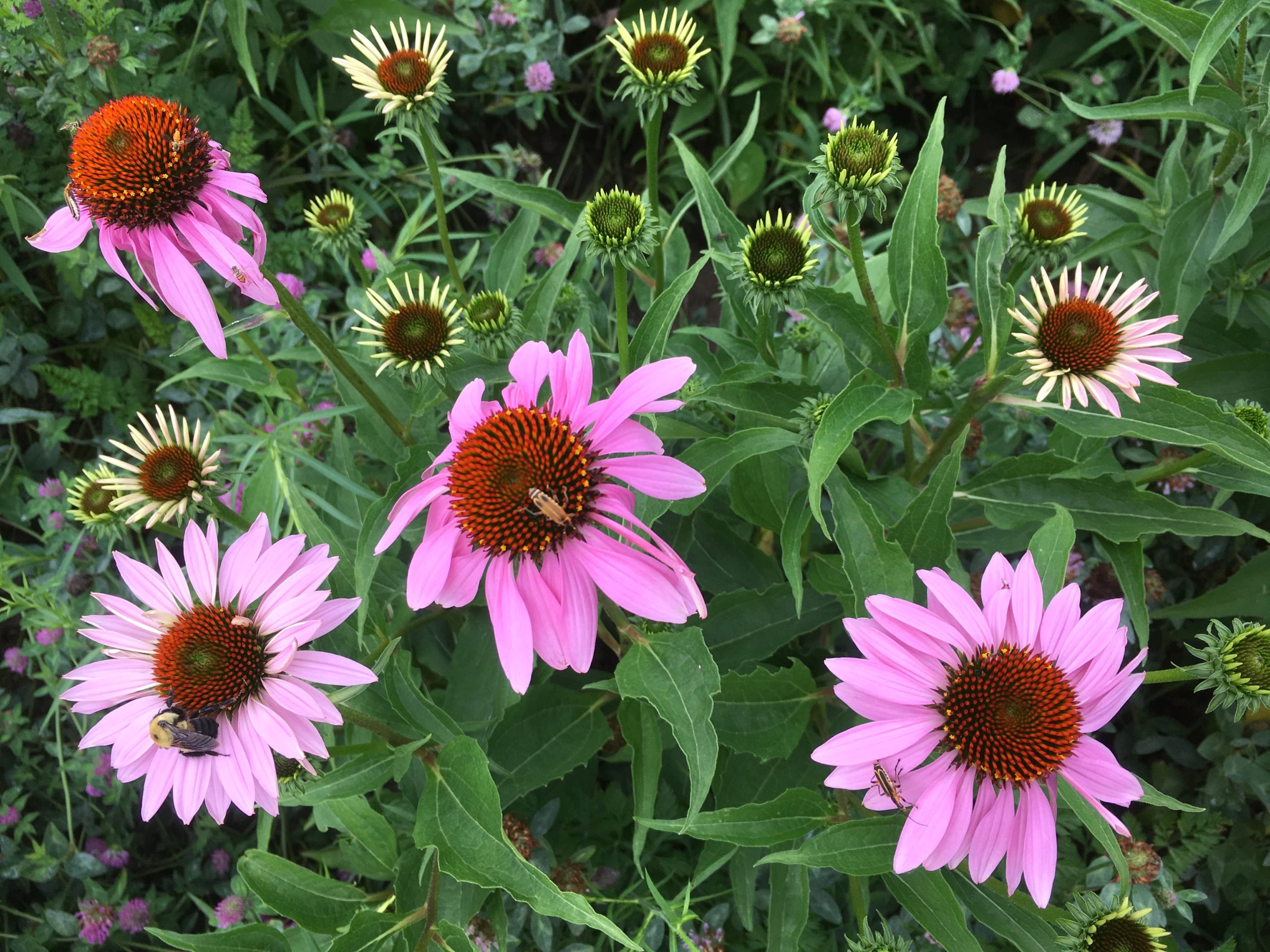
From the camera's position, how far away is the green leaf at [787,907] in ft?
4.33

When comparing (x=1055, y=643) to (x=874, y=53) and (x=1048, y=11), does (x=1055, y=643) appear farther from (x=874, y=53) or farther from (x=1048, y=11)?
(x=1048, y=11)

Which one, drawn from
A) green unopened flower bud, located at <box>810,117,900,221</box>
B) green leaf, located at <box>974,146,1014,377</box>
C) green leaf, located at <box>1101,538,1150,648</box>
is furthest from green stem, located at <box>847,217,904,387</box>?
green leaf, located at <box>1101,538,1150,648</box>

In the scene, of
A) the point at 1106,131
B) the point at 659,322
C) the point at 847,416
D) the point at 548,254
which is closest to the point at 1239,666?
the point at 847,416

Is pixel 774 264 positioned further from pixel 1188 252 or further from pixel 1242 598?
pixel 1242 598

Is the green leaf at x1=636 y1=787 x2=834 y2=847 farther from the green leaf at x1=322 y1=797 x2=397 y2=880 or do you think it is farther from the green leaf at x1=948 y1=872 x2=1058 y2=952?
the green leaf at x1=322 y1=797 x2=397 y2=880

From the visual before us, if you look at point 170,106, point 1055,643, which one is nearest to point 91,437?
point 170,106

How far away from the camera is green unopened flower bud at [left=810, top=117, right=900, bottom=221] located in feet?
4.01

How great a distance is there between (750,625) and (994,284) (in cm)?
70

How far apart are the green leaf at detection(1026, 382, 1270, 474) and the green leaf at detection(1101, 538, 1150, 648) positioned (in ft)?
0.80

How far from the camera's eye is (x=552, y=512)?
105 cm

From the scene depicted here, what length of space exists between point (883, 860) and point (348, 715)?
0.77 metres

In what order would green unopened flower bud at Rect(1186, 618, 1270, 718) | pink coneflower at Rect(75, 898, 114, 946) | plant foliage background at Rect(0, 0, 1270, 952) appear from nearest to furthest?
green unopened flower bud at Rect(1186, 618, 1270, 718), plant foliage background at Rect(0, 0, 1270, 952), pink coneflower at Rect(75, 898, 114, 946)

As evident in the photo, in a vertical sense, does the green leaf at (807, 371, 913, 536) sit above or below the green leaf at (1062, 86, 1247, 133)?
below

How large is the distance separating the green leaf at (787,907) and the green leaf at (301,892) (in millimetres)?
683
